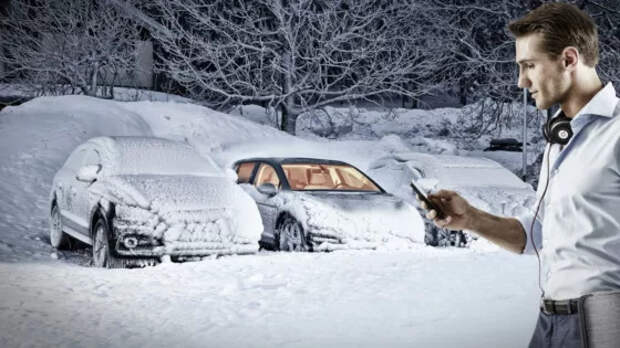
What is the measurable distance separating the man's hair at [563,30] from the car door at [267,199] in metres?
8.32

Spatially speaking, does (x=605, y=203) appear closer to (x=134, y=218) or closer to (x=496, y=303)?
(x=496, y=303)

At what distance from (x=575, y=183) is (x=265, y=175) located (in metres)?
9.37

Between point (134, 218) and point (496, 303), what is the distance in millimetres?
4121

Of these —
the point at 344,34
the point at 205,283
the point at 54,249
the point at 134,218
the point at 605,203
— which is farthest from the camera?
the point at 344,34

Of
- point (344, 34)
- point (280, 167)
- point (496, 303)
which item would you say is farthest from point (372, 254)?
point (344, 34)

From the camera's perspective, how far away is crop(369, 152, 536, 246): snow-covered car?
486 inches

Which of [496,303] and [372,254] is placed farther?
[372,254]

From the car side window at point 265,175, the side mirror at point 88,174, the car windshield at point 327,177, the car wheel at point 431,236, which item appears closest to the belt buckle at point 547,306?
the side mirror at point 88,174

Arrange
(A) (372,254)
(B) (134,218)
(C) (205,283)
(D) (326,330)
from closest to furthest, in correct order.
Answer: (D) (326,330) → (C) (205,283) → (B) (134,218) → (A) (372,254)

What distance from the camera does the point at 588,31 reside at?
2412 millimetres

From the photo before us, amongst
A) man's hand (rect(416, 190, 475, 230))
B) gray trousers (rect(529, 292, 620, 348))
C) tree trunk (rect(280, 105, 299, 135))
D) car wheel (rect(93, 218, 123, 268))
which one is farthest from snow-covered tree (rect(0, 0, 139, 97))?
gray trousers (rect(529, 292, 620, 348))

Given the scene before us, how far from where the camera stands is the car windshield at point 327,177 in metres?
11.3

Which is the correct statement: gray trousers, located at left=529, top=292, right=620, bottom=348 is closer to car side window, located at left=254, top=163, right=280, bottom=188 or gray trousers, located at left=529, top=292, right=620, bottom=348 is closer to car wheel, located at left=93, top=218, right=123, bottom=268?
car wheel, located at left=93, top=218, right=123, bottom=268

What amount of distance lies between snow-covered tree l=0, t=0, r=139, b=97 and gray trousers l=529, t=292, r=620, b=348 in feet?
79.7
